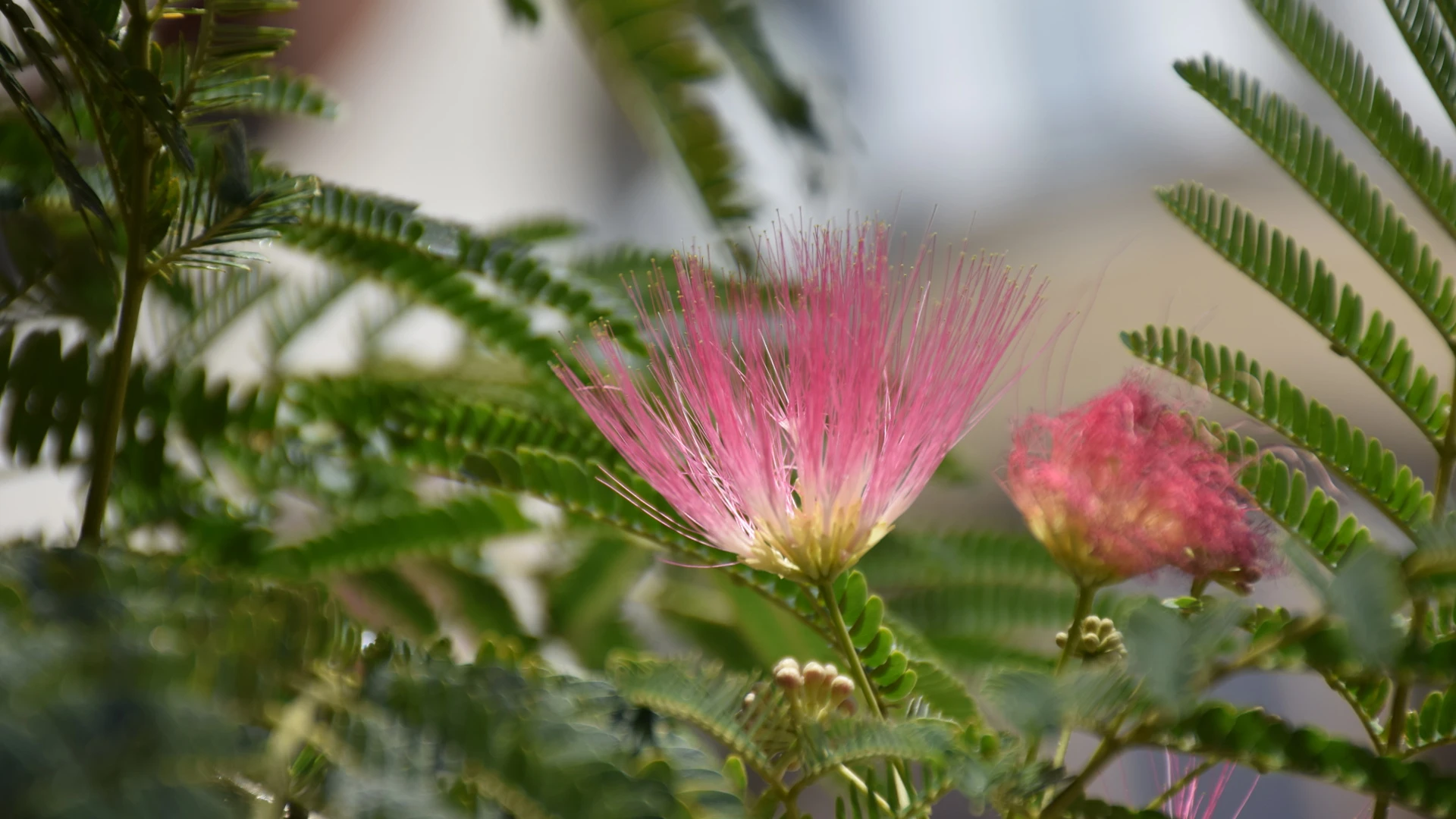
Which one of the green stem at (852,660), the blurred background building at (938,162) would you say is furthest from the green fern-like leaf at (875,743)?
the blurred background building at (938,162)

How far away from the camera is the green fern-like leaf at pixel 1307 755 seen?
304 mm

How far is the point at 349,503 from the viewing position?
78 centimetres

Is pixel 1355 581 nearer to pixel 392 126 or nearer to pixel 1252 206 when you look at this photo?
pixel 1252 206

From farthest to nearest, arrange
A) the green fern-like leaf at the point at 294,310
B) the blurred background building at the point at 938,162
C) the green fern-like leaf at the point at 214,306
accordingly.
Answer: the blurred background building at the point at 938,162, the green fern-like leaf at the point at 294,310, the green fern-like leaf at the point at 214,306

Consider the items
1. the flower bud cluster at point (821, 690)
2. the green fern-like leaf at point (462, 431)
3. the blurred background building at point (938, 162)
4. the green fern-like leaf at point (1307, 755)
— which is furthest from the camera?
the blurred background building at point (938, 162)

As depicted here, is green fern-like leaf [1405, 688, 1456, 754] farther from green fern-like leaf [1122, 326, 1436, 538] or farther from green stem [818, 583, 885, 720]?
green stem [818, 583, 885, 720]

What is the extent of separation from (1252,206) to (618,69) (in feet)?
9.08

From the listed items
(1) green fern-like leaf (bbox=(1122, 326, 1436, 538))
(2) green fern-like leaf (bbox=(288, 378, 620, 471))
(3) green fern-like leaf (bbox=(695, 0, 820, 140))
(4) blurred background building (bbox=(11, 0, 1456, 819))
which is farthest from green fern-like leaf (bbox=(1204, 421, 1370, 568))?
(4) blurred background building (bbox=(11, 0, 1456, 819))

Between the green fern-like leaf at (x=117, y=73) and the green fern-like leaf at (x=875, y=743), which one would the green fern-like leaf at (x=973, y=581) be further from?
the green fern-like leaf at (x=117, y=73)

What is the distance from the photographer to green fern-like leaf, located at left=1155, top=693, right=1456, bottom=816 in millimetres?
304

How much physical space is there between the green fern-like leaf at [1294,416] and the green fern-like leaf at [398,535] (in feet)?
1.44

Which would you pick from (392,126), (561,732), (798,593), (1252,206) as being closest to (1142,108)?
(1252,206)

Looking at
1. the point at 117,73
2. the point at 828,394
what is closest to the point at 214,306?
the point at 117,73

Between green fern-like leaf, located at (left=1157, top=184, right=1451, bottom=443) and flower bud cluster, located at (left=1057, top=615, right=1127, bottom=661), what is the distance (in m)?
0.18
